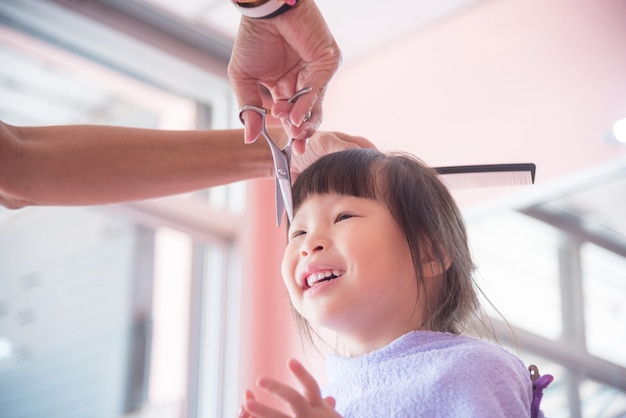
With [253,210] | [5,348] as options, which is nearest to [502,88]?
[253,210]

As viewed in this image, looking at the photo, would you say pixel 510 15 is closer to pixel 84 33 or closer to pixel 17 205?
pixel 84 33

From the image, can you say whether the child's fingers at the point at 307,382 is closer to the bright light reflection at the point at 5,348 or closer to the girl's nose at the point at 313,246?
the girl's nose at the point at 313,246

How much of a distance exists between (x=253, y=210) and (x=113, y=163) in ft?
6.01

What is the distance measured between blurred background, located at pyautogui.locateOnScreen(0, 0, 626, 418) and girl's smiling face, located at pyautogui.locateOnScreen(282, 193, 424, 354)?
1.03m

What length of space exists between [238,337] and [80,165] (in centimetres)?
181

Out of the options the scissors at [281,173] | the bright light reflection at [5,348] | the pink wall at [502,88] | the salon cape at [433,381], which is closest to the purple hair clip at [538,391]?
the salon cape at [433,381]

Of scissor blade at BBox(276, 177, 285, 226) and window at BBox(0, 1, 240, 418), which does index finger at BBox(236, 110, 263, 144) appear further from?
window at BBox(0, 1, 240, 418)

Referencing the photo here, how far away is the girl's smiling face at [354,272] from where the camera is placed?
1.05 meters

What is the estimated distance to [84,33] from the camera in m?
2.87

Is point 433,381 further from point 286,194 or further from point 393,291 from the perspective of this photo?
point 286,194

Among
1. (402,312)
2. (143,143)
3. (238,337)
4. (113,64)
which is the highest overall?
(113,64)

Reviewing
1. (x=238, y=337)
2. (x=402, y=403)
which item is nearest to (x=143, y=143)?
(x=402, y=403)

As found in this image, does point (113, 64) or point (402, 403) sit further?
point (113, 64)

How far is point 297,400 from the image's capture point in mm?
787
